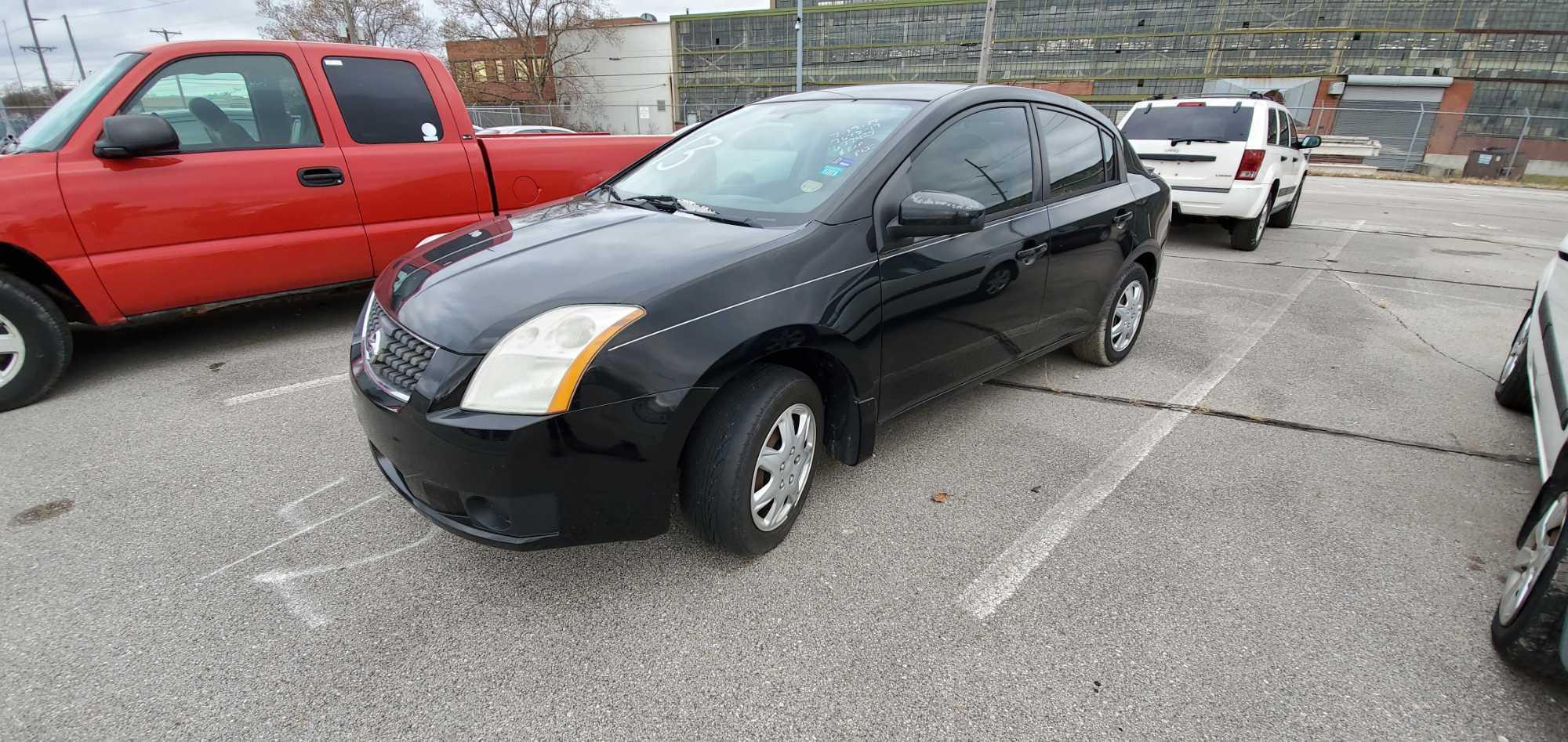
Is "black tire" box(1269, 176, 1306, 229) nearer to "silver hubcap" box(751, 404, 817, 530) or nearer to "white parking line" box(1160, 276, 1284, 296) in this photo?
"white parking line" box(1160, 276, 1284, 296)

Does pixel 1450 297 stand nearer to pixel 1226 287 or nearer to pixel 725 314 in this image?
pixel 1226 287

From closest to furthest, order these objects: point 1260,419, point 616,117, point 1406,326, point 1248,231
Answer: point 1260,419 → point 1406,326 → point 1248,231 → point 616,117

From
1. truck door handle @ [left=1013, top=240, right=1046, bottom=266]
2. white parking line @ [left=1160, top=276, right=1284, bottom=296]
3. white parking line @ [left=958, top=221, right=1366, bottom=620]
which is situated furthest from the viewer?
white parking line @ [left=1160, top=276, right=1284, bottom=296]

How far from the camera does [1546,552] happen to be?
6.15 feet

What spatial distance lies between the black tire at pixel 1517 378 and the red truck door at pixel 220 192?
6718mm

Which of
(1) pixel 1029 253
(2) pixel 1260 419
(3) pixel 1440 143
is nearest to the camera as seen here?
(1) pixel 1029 253

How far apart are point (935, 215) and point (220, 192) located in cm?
400

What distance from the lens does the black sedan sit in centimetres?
195

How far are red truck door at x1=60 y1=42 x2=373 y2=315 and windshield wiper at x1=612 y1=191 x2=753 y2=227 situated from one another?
244 cm

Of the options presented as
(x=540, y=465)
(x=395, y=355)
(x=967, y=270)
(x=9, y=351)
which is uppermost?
(x=967, y=270)

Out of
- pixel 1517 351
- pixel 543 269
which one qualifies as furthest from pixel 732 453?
pixel 1517 351

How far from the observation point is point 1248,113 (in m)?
8.11

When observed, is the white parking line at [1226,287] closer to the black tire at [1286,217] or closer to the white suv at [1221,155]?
the white suv at [1221,155]

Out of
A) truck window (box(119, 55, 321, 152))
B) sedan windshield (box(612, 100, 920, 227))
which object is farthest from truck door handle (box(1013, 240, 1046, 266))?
truck window (box(119, 55, 321, 152))
